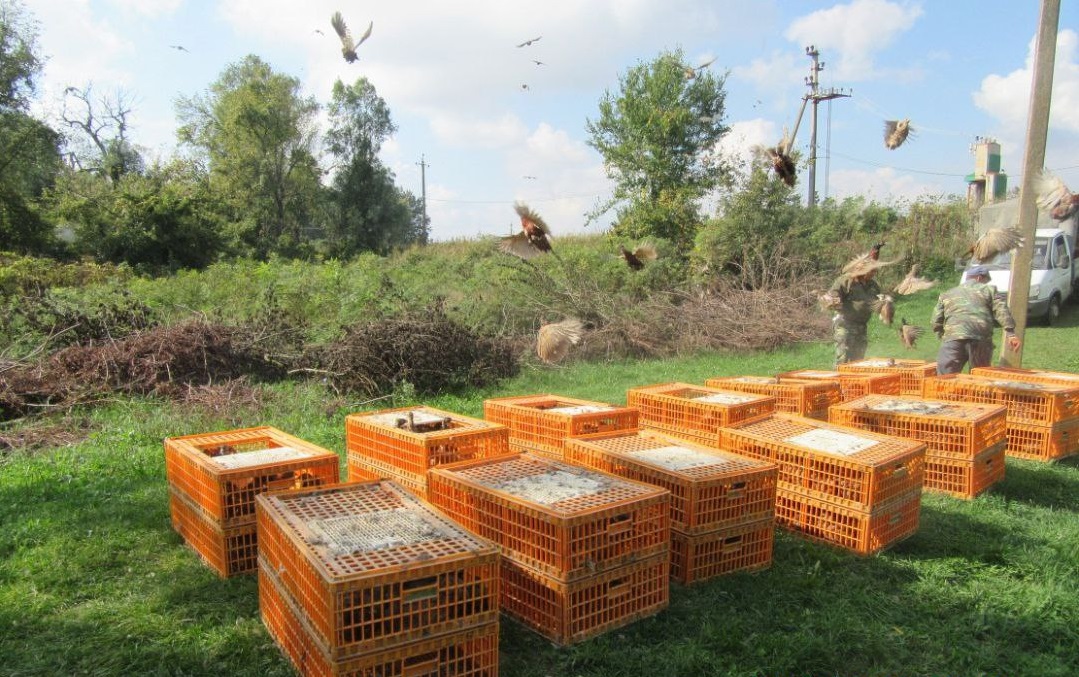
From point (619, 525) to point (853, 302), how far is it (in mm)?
5961

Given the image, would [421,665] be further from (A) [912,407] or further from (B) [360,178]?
(B) [360,178]

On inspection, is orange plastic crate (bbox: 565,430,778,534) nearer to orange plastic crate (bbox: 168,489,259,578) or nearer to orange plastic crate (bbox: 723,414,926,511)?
orange plastic crate (bbox: 723,414,926,511)

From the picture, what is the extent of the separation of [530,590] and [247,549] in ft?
5.10

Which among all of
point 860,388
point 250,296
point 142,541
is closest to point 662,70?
point 250,296

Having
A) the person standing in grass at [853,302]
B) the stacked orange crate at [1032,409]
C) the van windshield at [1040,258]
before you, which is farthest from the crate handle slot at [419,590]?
the van windshield at [1040,258]

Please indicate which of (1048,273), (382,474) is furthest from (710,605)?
(1048,273)

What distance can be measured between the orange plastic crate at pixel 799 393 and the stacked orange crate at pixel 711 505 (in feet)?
7.04

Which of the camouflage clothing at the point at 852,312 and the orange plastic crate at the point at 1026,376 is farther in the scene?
the camouflage clothing at the point at 852,312

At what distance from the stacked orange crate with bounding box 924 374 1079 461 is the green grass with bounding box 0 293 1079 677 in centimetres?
78

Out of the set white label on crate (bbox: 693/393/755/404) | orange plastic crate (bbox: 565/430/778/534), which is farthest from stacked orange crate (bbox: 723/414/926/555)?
white label on crate (bbox: 693/393/755/404)

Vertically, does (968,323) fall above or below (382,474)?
above

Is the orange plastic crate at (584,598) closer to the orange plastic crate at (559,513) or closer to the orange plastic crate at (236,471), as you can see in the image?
the orange plastic crate at (559,513)

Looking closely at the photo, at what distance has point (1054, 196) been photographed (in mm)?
7379

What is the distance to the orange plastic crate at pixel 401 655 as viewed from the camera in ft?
7.61
